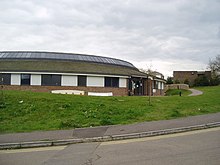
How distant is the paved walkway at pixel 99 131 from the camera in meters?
10.6

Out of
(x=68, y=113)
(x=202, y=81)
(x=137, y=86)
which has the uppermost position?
(x=202, y=81)

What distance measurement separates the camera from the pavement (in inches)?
393

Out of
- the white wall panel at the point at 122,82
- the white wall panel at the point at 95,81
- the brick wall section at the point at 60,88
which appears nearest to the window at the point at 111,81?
the white wall panel at the point at 122,82

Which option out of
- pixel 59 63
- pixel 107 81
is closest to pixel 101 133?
pixel 107 81

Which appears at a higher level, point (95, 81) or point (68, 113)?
point (95, 81)

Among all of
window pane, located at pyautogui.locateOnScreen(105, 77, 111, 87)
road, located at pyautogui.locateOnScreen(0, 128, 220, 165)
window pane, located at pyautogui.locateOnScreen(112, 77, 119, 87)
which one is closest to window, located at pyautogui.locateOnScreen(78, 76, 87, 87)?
window pane, located at pyautogui.locateOnScreen(105, 77, 111, 87)

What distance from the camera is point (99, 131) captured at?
11.5 metres

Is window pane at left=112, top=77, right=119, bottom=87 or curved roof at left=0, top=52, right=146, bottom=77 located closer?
curved roof at left=0, top=52, right=146, bottom=77

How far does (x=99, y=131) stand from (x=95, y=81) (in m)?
23.1

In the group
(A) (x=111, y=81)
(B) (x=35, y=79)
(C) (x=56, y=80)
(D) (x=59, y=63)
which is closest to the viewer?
(B) (x=35, y=79)

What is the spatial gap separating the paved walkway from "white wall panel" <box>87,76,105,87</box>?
21.6m

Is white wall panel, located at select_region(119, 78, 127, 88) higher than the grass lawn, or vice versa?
white wall panel, located at select_region(119, 78, 127, 88)

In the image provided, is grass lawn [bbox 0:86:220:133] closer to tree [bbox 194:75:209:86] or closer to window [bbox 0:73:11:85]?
window [bbox 0:73:11:85]

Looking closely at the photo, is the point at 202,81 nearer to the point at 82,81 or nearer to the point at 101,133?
the point at 82,81
